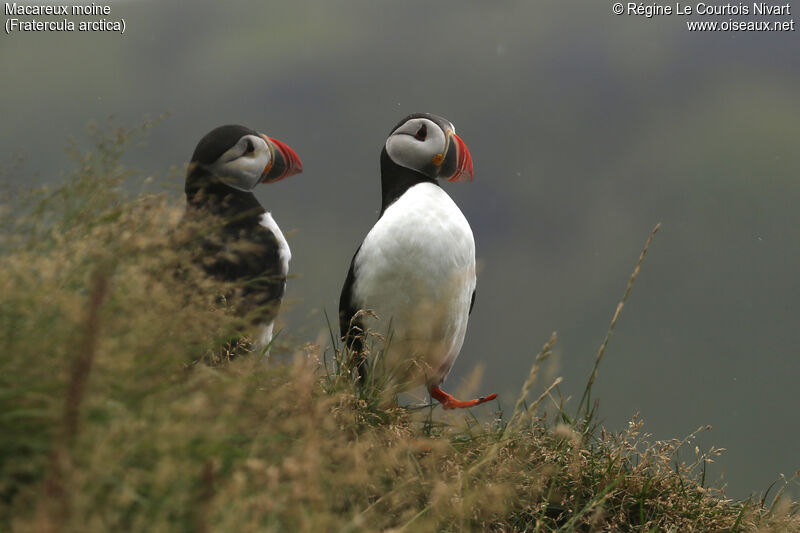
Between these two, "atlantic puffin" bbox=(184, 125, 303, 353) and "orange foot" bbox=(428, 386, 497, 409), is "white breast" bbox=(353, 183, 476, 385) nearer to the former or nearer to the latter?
"orange foot" bbox=(428, 386, 497, 409)

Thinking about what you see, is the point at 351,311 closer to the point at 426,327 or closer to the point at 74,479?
the point at 426,327

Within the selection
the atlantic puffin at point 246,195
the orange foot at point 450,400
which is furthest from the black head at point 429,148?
the orange foot at point 450,400

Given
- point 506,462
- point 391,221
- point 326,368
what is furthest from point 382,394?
point 391,221

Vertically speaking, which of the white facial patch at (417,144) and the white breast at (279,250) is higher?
the white facial patch at (417,144)

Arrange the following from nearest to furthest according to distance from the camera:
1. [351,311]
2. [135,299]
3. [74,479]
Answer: [74,479] → [135,299] → [351,311]

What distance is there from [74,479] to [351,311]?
3.71m

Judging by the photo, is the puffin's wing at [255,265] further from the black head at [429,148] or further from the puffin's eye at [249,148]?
the black head at [429,148]

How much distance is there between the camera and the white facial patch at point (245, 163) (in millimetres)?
4707

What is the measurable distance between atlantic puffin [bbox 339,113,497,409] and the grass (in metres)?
1.12

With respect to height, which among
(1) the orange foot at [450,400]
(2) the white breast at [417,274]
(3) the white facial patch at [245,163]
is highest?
(3) the white facial patch at [245,163]

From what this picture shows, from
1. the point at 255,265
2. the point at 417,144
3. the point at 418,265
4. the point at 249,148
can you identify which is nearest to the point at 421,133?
the point at 417,144

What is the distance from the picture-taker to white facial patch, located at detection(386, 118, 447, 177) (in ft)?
17.1

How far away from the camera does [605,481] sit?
3.96m

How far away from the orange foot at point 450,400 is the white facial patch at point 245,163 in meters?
1.77
